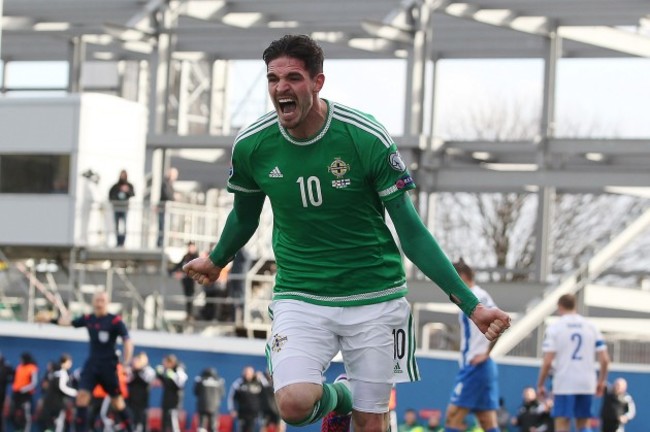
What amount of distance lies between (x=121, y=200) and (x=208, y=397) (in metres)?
8.24

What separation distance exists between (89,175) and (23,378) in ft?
26.3

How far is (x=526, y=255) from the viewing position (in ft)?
173

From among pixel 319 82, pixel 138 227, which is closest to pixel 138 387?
pixel 138 227

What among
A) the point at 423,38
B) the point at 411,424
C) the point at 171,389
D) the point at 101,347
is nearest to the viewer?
the point at 101,347

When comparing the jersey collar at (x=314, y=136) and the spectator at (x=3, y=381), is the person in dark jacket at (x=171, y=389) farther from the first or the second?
the jersey collar at (x=314, y=136)

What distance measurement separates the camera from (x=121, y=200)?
105 ft

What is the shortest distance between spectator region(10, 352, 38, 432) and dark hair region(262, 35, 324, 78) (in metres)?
18.7

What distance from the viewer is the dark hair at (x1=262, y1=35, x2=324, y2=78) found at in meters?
7.83

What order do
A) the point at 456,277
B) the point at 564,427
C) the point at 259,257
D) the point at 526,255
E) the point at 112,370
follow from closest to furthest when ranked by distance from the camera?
the point at 456,277 < the point at 564,427 < the point at 112,370 < the point at 259,257 < the point at 526,255

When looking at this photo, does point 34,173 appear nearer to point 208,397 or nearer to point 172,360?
point 172,360

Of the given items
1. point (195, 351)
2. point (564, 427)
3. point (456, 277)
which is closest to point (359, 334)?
point (456, 277)

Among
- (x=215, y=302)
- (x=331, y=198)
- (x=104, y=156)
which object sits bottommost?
(x=215, y=302)

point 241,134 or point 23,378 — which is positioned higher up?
point 241,134

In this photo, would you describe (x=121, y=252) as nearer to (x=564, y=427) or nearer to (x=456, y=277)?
(x=564, y=427)
